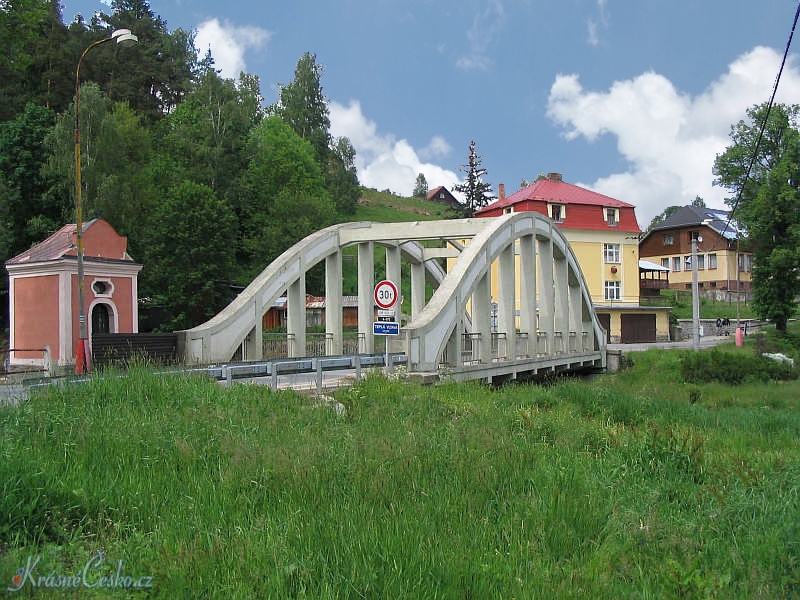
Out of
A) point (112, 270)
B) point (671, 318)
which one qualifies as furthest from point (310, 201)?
point (671, 318)

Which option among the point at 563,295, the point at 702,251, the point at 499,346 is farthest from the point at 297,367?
the point at 702,251

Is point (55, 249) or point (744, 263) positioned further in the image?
point (744, 263)

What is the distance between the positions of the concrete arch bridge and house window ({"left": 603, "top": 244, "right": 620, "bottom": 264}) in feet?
69.0

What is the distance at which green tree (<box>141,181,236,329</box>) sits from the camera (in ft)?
103

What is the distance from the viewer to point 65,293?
64.8 feet

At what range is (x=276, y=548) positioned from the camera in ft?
14.6

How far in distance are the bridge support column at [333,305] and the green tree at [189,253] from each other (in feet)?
39.9

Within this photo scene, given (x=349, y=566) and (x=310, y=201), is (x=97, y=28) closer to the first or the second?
(x=310, y=201)

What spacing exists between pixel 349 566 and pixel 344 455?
2.21 meters

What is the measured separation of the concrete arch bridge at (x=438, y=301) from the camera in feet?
52.5

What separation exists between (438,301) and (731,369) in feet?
55.5

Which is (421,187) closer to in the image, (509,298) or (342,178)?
(342,178)

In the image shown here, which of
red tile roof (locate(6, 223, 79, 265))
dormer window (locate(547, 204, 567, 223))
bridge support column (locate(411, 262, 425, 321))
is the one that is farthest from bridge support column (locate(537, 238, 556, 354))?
dormer window (locate(547, 204, 567, 223))

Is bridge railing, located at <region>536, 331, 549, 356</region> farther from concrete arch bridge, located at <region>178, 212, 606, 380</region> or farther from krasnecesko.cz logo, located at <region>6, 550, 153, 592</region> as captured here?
krasnecesko.cz logo, located at <region>6, 550, 153, 592</region>
